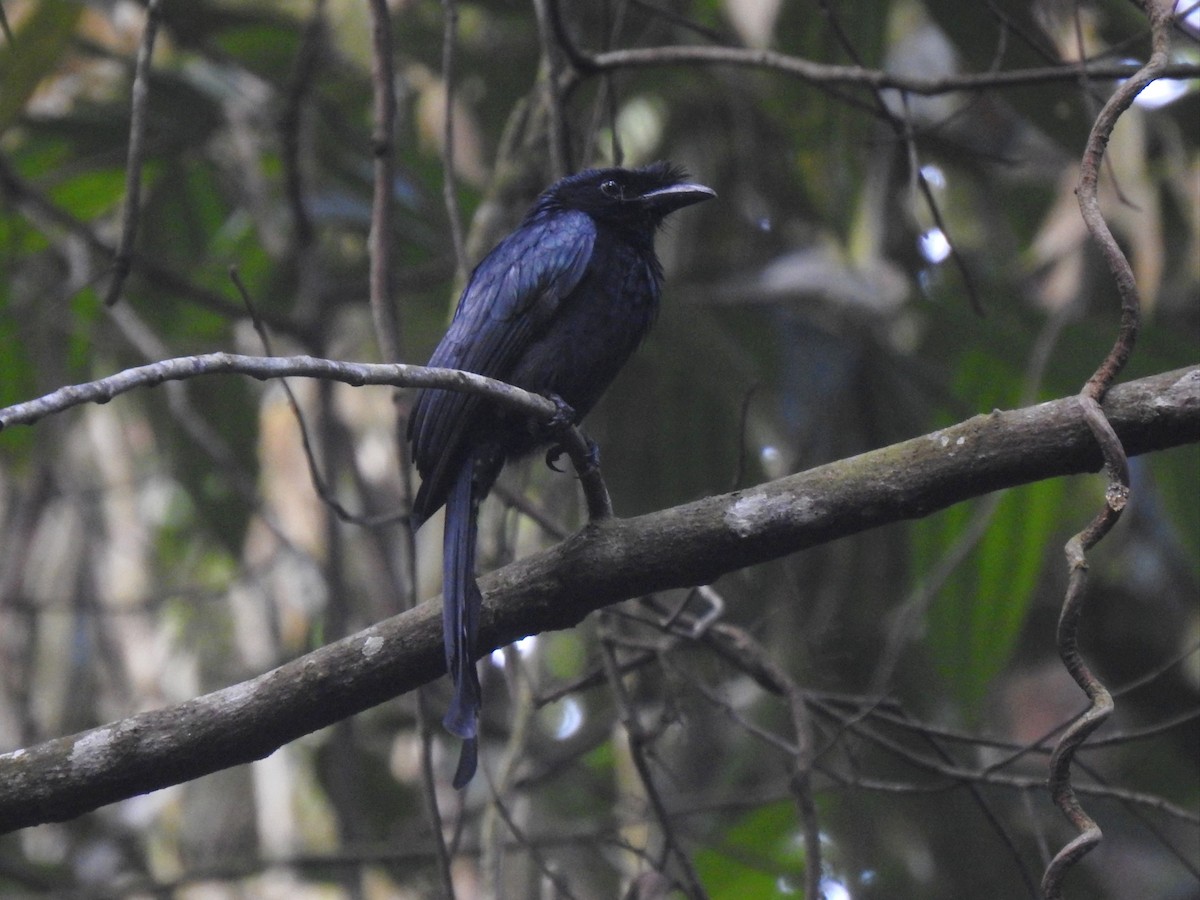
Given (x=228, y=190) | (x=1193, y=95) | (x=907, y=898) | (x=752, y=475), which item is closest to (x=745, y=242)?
(x=752, y=475)

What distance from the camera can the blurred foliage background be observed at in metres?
4.66

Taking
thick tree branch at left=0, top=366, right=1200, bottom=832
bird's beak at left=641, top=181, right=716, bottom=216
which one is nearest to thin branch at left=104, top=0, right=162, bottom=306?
thick tree branch at left=0, top=366, right=1200, bottom=832

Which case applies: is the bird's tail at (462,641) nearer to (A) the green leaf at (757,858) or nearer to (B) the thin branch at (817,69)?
(B) the thin branch at (817,69)

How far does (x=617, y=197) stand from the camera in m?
3.89

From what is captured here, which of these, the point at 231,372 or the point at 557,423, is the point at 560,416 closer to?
the point at 557,423

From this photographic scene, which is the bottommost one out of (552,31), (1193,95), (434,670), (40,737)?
(434,670)

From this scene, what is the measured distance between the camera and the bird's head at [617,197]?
12.6ft

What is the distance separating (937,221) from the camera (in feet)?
10.8

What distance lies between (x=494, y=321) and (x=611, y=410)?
2.34 m

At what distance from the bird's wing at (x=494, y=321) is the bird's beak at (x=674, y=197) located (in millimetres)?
263

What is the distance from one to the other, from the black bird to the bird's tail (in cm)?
10

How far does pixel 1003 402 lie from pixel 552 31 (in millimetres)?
2278

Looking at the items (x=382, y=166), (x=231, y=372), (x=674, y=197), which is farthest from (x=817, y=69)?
(x=231, y=372)

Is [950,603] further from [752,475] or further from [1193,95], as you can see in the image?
[1193,95]
